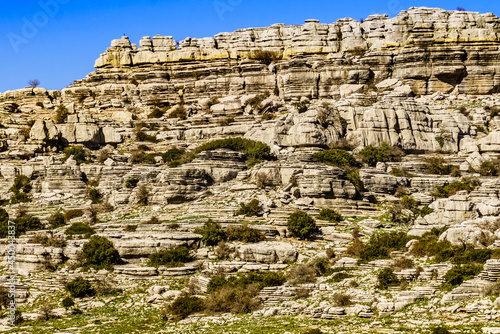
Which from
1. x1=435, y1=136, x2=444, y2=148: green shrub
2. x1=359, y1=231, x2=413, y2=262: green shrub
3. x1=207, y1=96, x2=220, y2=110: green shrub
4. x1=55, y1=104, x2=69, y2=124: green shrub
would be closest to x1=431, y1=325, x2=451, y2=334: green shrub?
x1=359, y1=231, x2=413, y2=262: green shrub

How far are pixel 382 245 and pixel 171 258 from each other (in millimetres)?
13753

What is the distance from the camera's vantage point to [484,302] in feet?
106

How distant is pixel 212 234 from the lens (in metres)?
48.2

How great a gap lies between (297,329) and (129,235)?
1965 cm

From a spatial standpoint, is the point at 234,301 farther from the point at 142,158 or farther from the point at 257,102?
the point at 257,102

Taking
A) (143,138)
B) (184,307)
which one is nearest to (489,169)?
(184,307)

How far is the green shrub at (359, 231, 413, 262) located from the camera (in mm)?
43938

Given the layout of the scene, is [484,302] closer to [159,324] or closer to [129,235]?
[159,324]

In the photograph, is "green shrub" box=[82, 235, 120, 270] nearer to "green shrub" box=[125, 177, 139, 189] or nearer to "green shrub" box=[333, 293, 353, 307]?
"green shrub" box=[125, 177, 139, 189]

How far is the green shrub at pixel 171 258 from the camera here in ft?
152

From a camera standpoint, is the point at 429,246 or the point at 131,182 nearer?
the point at 429,246

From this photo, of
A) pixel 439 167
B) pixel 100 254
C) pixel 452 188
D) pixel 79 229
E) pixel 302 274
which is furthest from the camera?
pixel 439 167

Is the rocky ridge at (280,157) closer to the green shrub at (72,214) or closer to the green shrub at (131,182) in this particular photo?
the green shrub at (131,182)

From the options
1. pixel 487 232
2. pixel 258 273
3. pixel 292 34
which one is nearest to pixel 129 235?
pixel 258 273
